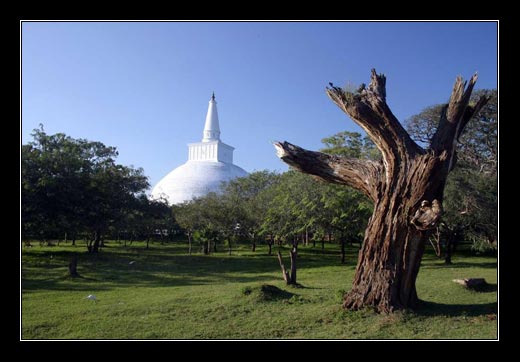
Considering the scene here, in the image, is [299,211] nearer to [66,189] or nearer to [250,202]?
[250,202]

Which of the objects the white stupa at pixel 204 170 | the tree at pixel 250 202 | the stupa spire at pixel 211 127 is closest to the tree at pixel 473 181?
the tree at pixel 250 202

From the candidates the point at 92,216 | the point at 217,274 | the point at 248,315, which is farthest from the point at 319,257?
the point at 248,315

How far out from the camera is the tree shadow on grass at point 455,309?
8133 millimetres

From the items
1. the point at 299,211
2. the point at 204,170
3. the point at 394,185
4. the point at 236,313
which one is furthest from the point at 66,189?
the point at 204,170

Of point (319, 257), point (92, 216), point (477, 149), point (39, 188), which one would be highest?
point (477, 149)

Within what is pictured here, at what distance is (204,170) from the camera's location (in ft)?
195

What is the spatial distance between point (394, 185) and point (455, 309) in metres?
2.86

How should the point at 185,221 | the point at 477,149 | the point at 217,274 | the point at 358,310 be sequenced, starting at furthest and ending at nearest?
the point at 185,221 < the point at 477,149 < the point at 217,274 < the point at 358,310

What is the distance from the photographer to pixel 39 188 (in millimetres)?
20047

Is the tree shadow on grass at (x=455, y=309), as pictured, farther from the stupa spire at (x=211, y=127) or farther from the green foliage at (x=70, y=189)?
the stupa spire at (x=211, y=127)

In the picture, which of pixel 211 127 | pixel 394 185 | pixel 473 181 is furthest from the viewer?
pixel 211 127

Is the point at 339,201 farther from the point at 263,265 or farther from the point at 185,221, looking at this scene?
the point at 185,221

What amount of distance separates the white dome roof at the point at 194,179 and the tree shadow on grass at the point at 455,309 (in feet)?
148

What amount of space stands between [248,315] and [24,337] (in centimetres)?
400
